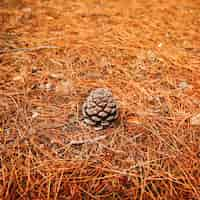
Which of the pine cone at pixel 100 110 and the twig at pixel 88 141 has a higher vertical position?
the pine cone at pixel 100 110

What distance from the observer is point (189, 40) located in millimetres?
1762

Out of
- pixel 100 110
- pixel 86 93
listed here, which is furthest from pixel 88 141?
pixel 86 93

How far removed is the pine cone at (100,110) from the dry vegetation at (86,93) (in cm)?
4

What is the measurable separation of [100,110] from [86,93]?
23 centimetres

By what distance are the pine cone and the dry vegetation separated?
0.15 feet

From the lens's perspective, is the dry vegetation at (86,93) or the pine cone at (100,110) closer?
the dry vegetation at (86,93)

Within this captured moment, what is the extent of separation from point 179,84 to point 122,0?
1.27 meters

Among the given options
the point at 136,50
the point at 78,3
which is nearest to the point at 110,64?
the point at 136,50

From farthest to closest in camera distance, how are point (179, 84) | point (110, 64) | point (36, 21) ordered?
point (36, 21) < point (110, 64) < point (179, 84)

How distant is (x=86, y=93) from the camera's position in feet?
4.23

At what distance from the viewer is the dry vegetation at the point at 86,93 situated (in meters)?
0.93

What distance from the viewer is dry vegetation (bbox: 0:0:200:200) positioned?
931mm

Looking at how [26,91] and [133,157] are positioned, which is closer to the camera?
[133,157]

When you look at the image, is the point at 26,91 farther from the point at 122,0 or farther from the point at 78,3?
the point at 122,0
